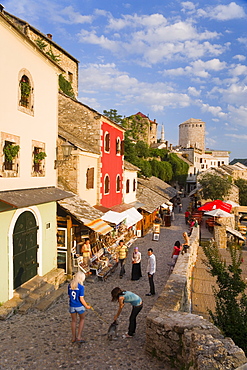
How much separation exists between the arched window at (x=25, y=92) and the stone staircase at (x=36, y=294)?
18.8 feet

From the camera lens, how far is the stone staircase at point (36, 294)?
314 inches

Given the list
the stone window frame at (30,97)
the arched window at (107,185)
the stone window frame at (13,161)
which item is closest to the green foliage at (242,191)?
the arched window at (107,185)

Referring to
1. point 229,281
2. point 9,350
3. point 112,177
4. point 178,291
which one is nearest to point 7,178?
point 9,350

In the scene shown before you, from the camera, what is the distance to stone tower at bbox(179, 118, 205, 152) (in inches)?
3642

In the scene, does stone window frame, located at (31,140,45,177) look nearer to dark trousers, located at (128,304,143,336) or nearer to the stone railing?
dark trousers, located at (128,304,143,336)

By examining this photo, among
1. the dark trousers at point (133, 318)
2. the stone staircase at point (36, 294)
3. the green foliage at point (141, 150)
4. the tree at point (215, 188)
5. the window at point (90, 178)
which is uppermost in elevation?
the green foliage at point (141, 150)

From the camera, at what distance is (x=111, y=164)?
62.1ft

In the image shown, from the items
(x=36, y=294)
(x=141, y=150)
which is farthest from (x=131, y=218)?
(x=141, y=150)

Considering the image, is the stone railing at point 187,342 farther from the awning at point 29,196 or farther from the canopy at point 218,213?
the canopy at point 218,213

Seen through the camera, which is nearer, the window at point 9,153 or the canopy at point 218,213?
the window at point 9,153

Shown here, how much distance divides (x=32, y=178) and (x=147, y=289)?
5809 mm

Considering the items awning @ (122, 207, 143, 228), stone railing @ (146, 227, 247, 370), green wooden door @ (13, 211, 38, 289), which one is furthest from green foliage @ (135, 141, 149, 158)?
stone railing @ (146, 227, 247, 370)

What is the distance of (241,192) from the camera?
4662 cm

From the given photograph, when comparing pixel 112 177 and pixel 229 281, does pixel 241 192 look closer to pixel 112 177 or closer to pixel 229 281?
pixel 112 177
